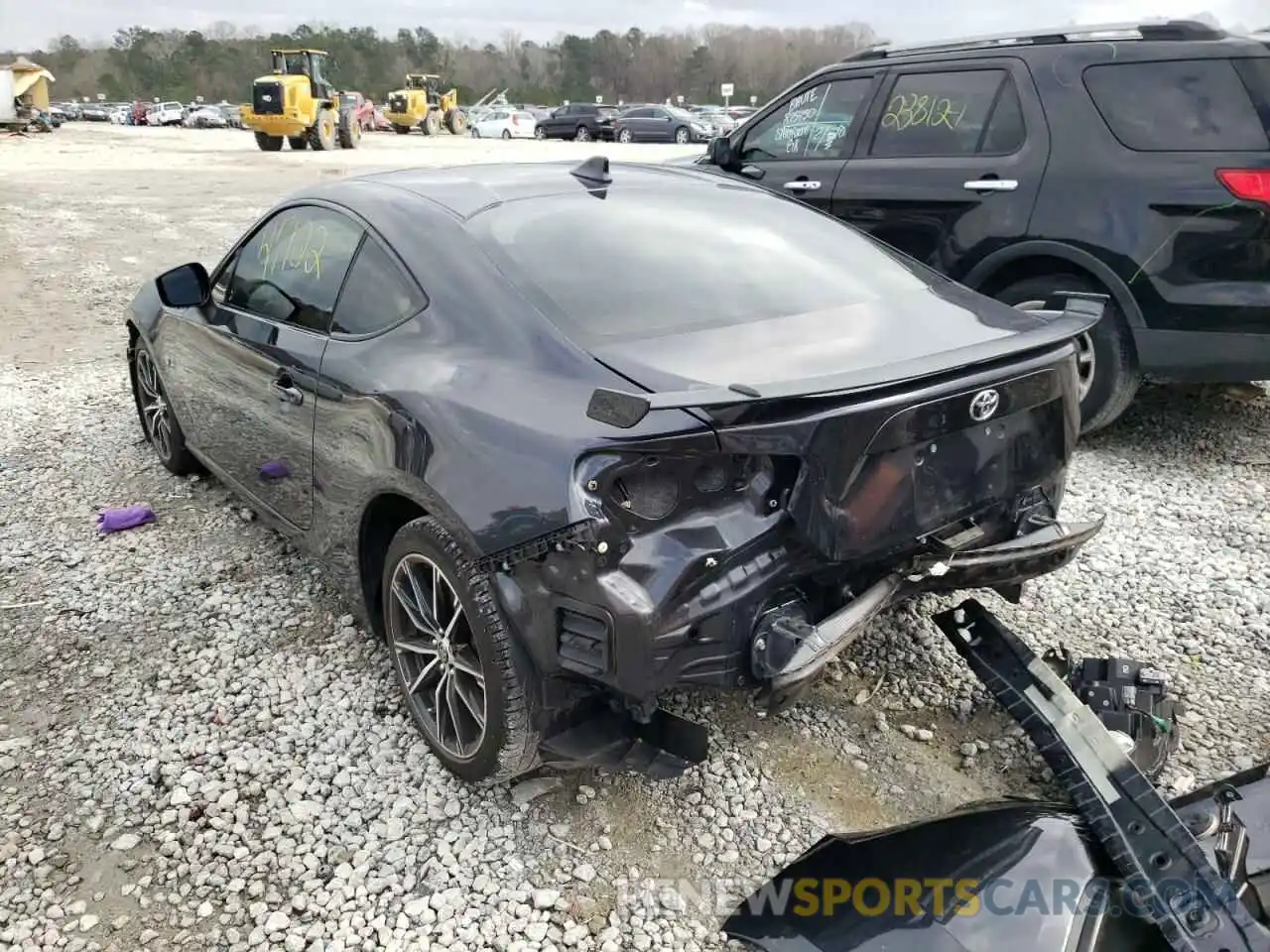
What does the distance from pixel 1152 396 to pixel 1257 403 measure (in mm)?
549

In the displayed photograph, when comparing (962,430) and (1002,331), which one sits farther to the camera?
(1002,331)

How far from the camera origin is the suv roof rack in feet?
15.4

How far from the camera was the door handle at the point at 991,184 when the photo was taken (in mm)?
5039

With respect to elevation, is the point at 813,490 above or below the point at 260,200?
above

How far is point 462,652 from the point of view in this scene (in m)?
2.63

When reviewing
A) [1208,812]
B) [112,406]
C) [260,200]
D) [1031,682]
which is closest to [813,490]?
[1031,682]

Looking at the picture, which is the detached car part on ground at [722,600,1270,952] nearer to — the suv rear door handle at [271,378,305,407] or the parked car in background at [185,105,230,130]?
the suv rear door handle at [271,378,305,407]

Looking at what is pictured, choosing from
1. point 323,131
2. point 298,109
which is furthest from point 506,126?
point 298,109

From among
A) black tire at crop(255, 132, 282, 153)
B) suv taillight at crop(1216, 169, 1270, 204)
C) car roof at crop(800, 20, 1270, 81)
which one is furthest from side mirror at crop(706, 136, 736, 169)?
black tire at crop(255, 132, 282, 153)

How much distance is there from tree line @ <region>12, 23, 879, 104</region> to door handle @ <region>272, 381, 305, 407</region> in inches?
3611

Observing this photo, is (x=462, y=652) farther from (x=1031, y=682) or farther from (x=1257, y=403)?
(x=1257, y=403)

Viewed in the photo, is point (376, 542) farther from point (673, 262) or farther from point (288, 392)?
point (673, 262)

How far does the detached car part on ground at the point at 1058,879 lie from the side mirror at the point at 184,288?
3.17 metres

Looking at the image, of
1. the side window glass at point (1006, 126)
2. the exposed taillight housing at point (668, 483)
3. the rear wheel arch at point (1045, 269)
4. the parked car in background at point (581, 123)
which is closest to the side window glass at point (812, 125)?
the side window glass at point (1006, 126)
